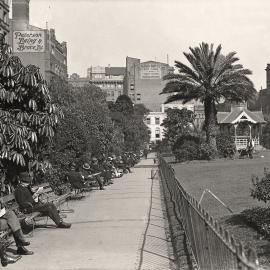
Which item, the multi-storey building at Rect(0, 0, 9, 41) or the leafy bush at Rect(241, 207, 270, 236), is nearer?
the leafy bush at Rect(241, 207, 270, 236)

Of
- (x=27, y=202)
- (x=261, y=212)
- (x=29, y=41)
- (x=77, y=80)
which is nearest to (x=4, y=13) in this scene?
(x=29, y=41)

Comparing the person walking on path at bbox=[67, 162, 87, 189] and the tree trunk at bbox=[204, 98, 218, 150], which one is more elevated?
the tree trunk at bbox=[204, 98, 218, 150]

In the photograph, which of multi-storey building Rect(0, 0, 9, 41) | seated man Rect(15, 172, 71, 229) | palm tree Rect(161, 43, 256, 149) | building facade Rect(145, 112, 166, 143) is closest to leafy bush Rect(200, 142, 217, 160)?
palm tree Rect(161, 43, 256, 149)

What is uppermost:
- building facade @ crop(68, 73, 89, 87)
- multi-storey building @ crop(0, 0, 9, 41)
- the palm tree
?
building facade @ crop(68, 73, 89, 87)

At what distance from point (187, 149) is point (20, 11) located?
178 ft

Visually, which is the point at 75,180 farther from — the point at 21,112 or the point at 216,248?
the point at 216,248

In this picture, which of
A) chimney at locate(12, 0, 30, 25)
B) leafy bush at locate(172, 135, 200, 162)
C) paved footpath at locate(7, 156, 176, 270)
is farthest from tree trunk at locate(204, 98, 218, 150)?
chimney at locate(12, 0, 30, 25)

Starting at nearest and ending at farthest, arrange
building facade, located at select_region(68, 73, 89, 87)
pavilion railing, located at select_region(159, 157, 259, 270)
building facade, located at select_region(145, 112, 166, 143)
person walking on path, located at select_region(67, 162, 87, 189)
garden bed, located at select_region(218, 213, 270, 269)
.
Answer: pavilion railing, located at select_region(159, 157, 259, 270) < garden bed, located at select_region(218, 213, 270, 269) < person walking on path, located at select_region(67, 162, 87, 189) < building facade, located at select_region(145, 112, 166, 143) < building facade, located at select_region(68, 73, 89, 87)

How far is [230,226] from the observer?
413 inches

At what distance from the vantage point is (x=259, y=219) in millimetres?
10047

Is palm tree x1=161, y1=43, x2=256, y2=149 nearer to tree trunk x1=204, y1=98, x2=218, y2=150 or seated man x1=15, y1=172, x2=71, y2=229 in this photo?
tree trunk x1=204, y1=98, x2=218, y2=150

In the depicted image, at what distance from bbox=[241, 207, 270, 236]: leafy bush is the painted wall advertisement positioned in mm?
82035

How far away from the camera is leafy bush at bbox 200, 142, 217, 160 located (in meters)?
43.6

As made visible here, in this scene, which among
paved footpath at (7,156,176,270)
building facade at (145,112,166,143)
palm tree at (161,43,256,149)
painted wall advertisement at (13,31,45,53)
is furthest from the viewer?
building facade at (145,112,166,143)
